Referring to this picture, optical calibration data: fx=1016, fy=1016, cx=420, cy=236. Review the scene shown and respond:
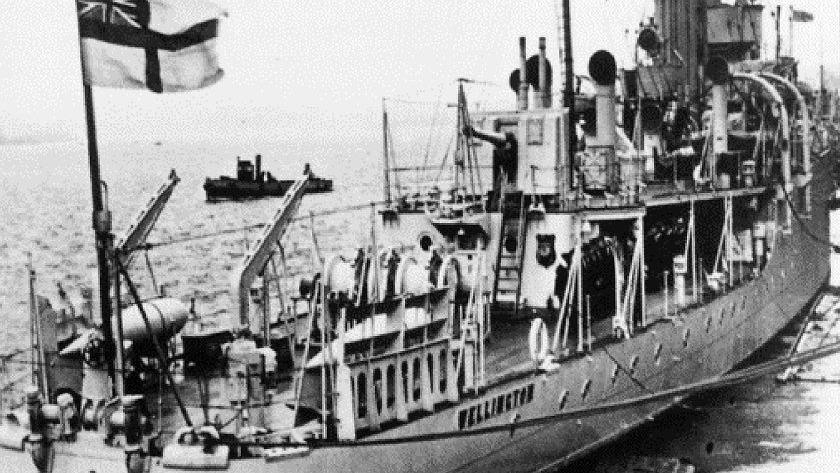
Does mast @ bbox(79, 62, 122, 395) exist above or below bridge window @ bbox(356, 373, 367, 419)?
above

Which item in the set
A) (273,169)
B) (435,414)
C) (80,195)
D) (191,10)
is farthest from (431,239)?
(273,169)

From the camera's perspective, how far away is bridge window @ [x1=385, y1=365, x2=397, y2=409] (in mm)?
14969

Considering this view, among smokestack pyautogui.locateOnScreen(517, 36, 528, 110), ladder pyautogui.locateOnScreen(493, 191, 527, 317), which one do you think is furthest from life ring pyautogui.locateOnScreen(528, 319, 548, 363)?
smokestack pyautogui.locateOnScreen(517, 36, 528, 110)

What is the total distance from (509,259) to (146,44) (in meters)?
11.9

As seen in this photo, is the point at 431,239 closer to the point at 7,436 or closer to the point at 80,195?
the point at 7,436

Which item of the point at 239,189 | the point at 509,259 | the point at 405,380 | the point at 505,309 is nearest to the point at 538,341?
the point at 405,380

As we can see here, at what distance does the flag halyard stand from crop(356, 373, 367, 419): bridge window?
461 cm

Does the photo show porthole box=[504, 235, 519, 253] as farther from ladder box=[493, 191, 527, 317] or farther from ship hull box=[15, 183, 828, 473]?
ship hull box=[15, 183, 828, 473]

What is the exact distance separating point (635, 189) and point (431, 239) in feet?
17.3

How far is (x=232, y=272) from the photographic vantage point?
16.2m

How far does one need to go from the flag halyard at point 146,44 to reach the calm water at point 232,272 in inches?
146

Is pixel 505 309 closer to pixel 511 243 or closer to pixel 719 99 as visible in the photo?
pixel 511 243

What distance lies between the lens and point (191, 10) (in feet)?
43.5

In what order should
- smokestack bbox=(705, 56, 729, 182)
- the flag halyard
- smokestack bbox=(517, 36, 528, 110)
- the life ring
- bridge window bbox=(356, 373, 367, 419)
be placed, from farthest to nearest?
smokestack bbox=(705, 56, 729, 182)
smokestack bbox=(517, 36, 528, 110)
the life ring
bridge window bbox=(356, 373, 367, 419)
the flag halyard
